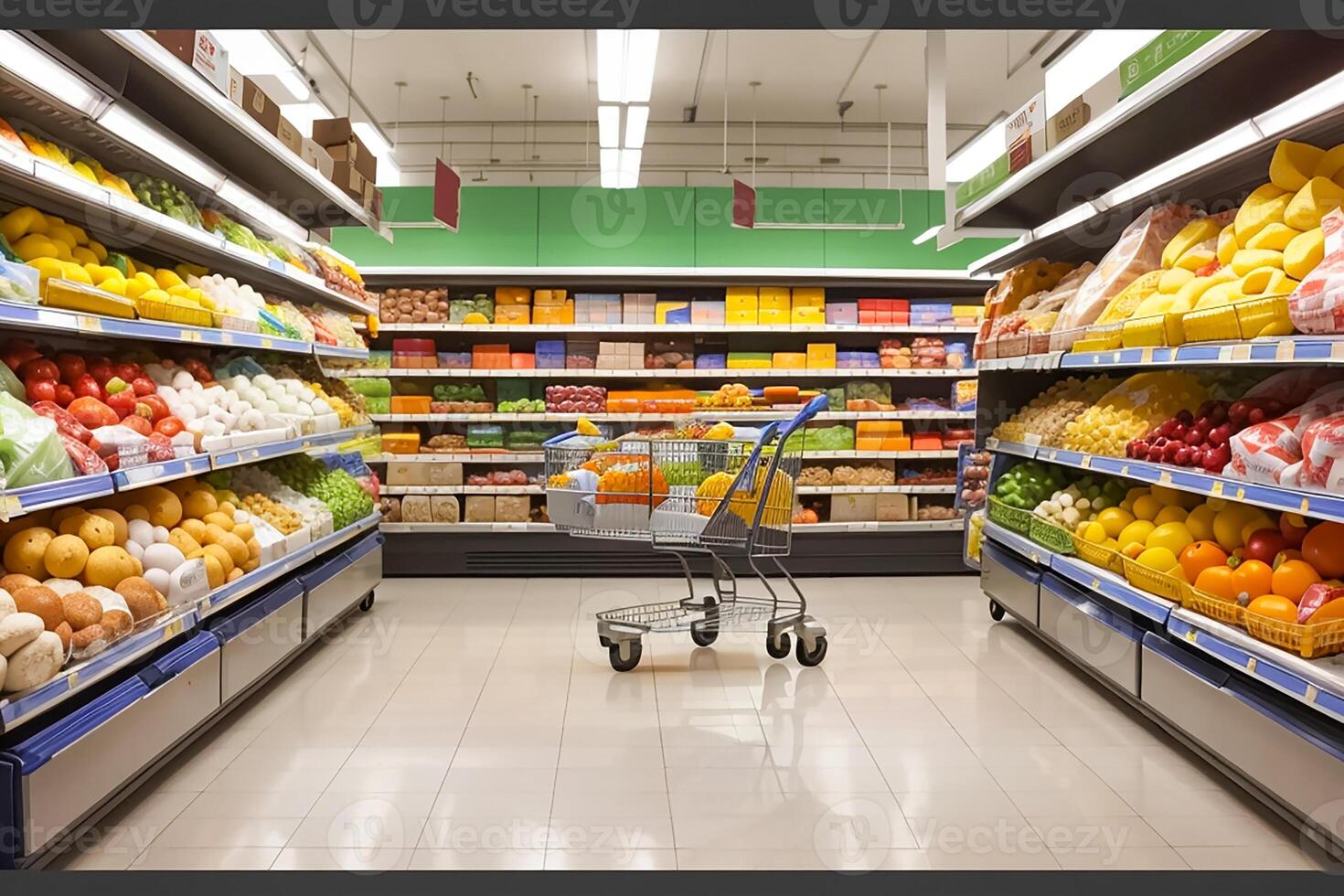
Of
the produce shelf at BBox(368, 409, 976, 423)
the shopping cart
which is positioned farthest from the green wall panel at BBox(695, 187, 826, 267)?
the shopping cart

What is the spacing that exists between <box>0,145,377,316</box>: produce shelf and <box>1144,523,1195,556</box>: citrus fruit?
3.88 m

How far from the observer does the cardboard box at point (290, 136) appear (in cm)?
415

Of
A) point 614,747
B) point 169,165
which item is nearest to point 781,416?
point 614,747

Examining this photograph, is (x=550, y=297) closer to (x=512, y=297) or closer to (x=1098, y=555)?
(x=512, y=297)

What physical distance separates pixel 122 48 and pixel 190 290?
0.97 meters

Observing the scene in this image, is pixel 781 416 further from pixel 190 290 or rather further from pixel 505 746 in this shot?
pixel 190 290

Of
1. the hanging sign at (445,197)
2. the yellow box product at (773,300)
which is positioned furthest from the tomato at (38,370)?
the yellow box product at (773,300)

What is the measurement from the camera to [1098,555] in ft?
12.2

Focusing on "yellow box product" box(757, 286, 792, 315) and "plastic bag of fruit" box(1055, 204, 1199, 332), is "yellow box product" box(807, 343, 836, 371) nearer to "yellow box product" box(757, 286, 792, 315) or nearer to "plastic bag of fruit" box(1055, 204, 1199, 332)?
"yellow box product" box(757, 286, 792, 315)

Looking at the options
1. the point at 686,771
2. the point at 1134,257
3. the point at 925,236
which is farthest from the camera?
the point at 925,236

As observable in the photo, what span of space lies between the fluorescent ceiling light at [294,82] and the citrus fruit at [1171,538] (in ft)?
23.4

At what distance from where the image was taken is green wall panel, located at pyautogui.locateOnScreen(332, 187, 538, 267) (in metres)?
7.23

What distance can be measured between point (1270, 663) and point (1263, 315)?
3.38 feet

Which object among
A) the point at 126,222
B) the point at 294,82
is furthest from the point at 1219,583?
the point at 294,82
